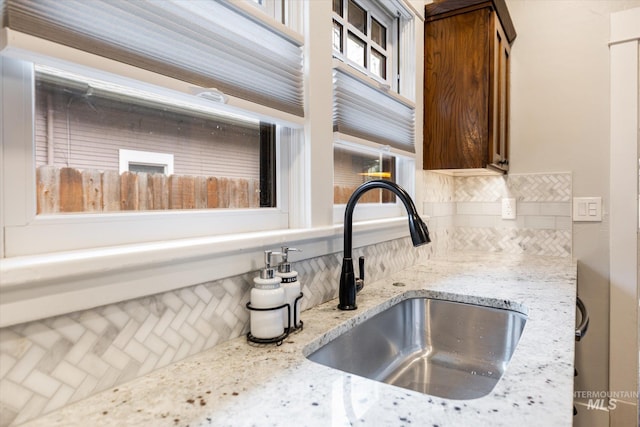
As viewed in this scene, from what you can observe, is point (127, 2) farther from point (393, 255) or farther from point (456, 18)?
point (456, 18)

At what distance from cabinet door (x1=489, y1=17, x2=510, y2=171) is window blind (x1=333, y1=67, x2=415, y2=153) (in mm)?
394

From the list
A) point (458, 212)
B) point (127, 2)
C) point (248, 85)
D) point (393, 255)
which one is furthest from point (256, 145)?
point (458, 212)

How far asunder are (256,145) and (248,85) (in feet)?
0.64

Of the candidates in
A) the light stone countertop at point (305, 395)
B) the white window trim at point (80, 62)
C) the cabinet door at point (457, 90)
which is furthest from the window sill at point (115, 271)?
the cabinet door at point (457, 90)

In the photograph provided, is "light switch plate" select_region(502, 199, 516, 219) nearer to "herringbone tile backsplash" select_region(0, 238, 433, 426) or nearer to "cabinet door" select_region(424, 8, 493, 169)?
"cabinet door" select_region(424, 8, 493, 169)

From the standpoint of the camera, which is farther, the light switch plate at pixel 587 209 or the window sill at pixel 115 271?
the light switch plate at pixel 587 209

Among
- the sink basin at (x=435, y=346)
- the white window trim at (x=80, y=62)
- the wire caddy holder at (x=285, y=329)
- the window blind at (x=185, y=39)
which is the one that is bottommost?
the sink basin at (x=435, y=346)

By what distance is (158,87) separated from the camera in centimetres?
66

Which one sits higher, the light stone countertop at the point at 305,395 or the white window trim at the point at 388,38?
the white window trim at the point at 388,38

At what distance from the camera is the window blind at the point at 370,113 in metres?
1.20

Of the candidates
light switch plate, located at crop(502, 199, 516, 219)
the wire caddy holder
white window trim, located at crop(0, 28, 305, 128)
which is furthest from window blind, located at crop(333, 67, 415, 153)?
light switch plate, located at crop(502, 199, 516, 219)

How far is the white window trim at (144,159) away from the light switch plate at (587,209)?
210 centimetres

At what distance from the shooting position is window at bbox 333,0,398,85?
1389 mm

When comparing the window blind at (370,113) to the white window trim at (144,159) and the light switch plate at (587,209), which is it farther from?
the light switch plate at (587,209)
